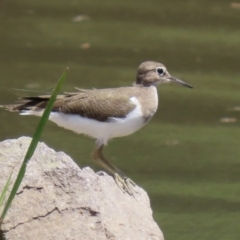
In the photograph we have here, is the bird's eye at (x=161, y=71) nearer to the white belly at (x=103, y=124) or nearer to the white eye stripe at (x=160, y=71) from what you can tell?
the white eye stripe at (x=160, y=71)

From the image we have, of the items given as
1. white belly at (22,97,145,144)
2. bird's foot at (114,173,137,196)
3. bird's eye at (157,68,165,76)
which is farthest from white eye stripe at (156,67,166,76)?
bird's foot at (114,173,137,196)

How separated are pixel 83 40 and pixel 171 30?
101 centimetres

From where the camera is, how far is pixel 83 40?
8.73 metres

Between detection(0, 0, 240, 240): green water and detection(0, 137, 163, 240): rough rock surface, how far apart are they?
4.25 feet

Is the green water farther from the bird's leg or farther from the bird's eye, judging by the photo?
the bird's eye

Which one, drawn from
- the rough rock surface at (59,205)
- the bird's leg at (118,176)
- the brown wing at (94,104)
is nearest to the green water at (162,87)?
the bird's leg at (118,176)

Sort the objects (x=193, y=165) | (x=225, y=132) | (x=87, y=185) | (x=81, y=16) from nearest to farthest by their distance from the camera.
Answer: (x=87, y=185), (x=193, y=165), (x=225, y=132), (x=81, y=16)

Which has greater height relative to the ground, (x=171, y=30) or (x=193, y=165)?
(x=171, y=30)

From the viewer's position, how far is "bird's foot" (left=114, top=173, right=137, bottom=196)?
4.76 metres

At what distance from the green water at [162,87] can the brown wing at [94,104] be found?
35.0 inches

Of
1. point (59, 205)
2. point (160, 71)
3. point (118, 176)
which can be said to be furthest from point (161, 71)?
point (59, 205)

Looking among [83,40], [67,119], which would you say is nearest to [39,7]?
[83,40]

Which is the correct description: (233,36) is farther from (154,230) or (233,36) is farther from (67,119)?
(154,230)

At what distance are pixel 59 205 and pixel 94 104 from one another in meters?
1.36
